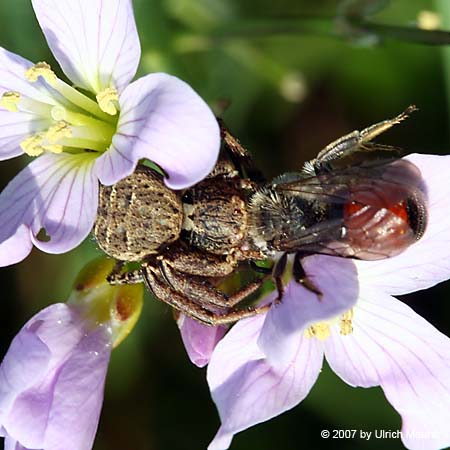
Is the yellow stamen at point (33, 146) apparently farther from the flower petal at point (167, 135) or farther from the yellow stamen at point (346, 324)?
the yellow stamen at point (346, 324)

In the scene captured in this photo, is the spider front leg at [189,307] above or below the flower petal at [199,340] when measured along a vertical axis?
above

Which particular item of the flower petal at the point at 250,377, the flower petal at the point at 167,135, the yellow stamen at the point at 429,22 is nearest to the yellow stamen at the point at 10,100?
the flower petal at the point at 167,135

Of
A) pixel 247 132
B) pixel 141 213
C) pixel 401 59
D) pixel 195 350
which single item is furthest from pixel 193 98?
pixel 401 59

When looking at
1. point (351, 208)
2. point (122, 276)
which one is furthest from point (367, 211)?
point (122, 276)

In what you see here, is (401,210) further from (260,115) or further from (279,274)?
(260,115)

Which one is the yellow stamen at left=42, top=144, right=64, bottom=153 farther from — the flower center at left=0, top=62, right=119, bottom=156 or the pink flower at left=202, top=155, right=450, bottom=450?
the pink flower at left=202, top=155, right=450, bottom=450
